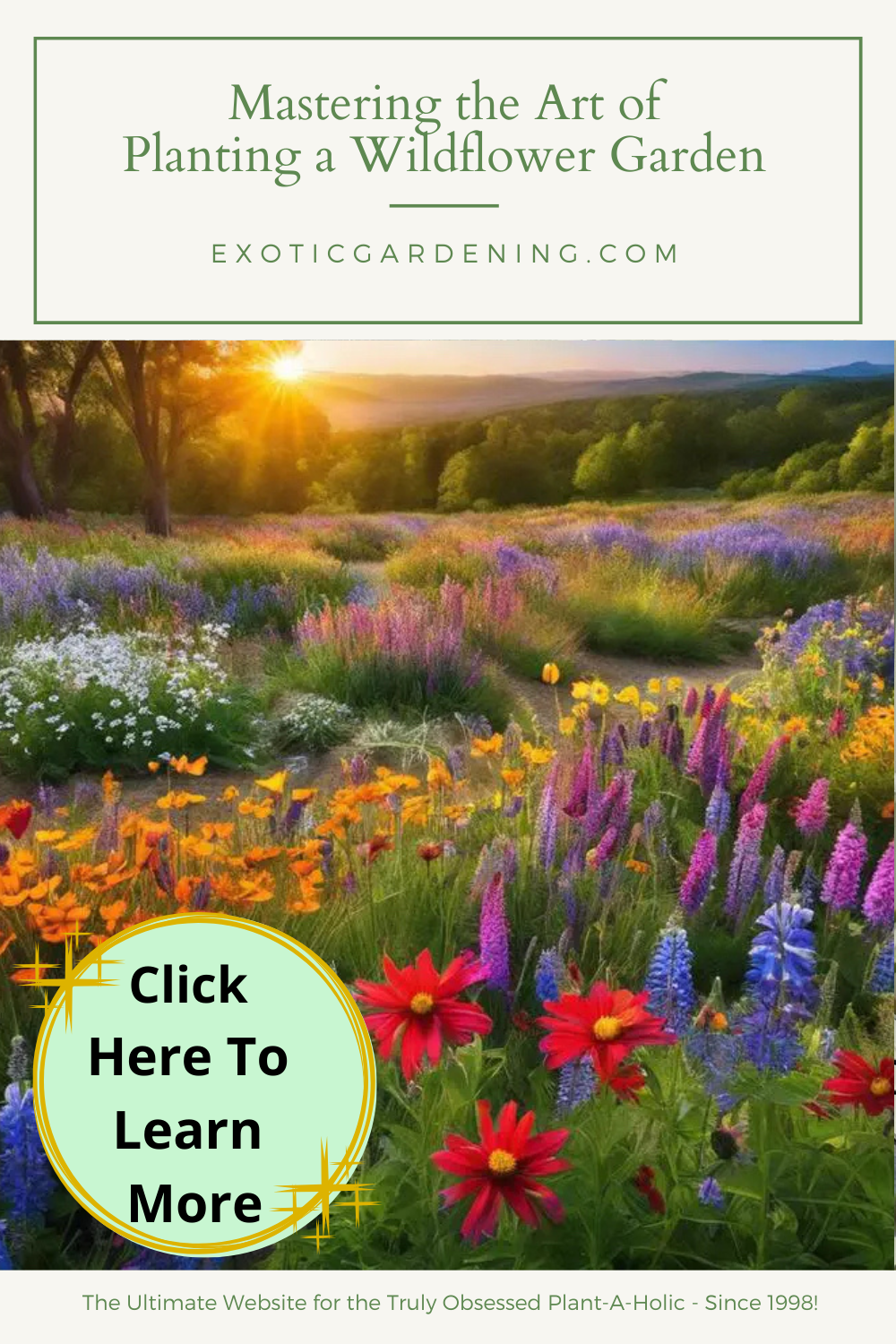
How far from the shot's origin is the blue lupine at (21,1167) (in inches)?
112

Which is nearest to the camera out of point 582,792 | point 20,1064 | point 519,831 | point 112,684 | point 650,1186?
point 650,1186

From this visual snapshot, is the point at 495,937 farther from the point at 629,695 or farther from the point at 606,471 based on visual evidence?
the point at 606,471

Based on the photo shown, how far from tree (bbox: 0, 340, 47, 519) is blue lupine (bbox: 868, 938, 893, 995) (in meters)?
2.92

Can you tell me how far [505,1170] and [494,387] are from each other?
2203mm

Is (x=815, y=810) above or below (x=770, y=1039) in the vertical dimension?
above

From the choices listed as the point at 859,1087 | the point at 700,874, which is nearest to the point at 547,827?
the point at 700,874

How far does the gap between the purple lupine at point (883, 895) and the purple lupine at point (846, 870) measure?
0.05 metres

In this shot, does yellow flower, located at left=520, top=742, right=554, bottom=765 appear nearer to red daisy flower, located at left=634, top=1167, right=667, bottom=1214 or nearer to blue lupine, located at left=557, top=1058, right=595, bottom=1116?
blue lupine, located at left=557, top=1058, right=595, bottom=1116

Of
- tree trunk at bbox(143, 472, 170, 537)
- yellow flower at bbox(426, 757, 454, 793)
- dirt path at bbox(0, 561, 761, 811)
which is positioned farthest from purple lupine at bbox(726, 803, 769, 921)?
tree trunk at bbox(143, 472, 170, 537)

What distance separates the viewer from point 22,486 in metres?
Result: 3.89
